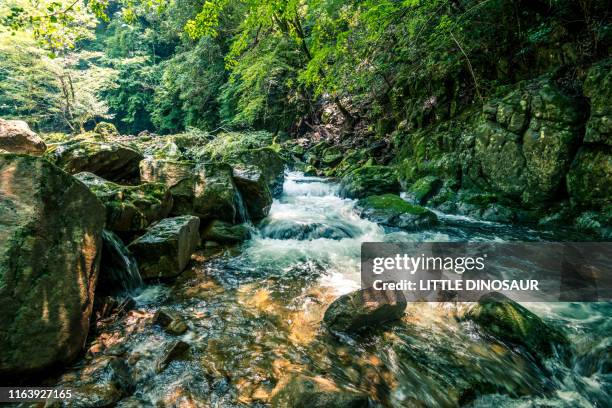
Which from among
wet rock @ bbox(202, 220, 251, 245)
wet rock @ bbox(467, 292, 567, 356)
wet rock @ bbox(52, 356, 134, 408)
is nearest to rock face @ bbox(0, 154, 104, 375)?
wet rock @ bbox(52, 356, 134, 408)

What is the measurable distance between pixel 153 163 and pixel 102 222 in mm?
3620

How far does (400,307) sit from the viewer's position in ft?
12.1

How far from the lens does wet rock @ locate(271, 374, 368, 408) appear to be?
2275 millimetres

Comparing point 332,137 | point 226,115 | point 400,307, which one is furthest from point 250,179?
point 226,115

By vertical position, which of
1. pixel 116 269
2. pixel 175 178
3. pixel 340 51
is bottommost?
pixel 116 269

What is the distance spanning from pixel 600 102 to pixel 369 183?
5.43 metres

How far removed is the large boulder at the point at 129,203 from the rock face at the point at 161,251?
430 mm

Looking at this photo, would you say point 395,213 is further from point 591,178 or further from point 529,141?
point 591,178

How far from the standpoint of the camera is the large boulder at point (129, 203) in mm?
4797

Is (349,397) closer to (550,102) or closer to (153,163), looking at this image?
(153,163)

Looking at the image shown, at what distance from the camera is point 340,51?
10.6 m

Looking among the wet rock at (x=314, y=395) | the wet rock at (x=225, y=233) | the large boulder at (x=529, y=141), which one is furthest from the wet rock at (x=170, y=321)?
the large boulder at (x=529, y=141)

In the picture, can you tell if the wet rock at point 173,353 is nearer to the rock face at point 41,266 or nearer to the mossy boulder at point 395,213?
the rock face at point 41,266

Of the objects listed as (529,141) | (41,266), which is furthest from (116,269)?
(529,141)
